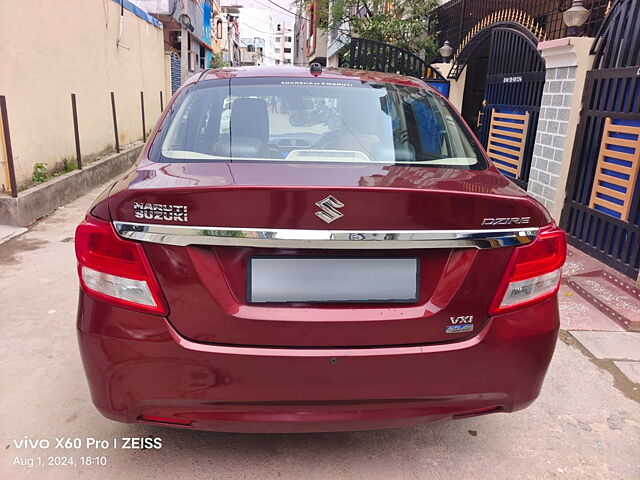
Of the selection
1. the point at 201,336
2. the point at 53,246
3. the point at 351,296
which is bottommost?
the point at 53,246

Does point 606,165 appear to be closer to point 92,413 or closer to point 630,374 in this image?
point 630,374

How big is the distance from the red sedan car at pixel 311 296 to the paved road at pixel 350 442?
419 millimetres

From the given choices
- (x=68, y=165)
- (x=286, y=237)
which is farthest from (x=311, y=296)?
(x=68, y=165)

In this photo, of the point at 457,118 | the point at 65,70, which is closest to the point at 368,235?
the point at 457,118

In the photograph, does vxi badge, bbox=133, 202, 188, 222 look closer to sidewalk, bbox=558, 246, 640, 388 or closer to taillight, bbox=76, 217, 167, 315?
taillight, bbox=76, 217, 167, 315

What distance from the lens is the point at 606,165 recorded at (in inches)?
182

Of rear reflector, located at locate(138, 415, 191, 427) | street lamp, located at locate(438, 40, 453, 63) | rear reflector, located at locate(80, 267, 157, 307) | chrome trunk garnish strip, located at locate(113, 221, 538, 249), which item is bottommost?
rear reflector, located at locate(138, 415, 191, 427)

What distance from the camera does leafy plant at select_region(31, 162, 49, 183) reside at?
252 inches

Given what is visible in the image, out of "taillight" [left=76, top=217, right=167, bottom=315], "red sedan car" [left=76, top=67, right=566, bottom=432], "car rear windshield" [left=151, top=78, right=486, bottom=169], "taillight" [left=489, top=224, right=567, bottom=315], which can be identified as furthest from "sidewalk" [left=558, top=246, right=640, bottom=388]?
"taillight" [left=76, top=217, right=167, bottom=315]

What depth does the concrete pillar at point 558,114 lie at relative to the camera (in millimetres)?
4957

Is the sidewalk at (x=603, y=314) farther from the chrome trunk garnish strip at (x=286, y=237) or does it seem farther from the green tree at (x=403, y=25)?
the green tree at (x=403, y=25)

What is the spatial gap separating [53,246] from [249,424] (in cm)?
403

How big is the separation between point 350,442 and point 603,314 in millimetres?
2502

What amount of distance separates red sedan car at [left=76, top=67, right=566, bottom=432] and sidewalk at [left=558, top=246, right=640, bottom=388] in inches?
63.4
